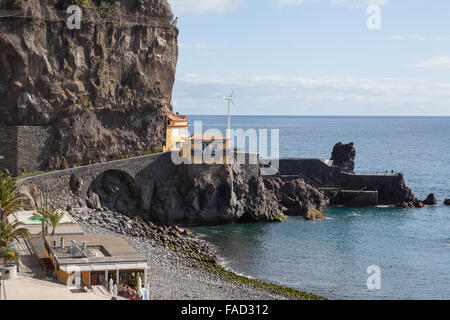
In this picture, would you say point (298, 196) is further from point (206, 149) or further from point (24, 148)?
point (24, 148)

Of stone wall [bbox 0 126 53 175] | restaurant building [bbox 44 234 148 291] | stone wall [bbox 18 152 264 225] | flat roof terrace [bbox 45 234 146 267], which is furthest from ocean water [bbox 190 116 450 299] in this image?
stone wall [bbox 0 126 53 175]

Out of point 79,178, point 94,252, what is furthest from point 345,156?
point 94,252

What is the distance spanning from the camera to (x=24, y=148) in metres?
60.2

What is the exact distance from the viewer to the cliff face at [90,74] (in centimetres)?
A: 5909

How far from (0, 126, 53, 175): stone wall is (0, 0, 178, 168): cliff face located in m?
0.68

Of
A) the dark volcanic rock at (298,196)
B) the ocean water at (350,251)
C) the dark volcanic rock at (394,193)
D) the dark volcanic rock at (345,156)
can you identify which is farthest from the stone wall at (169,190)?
the dark volcanic rock at (345,156)

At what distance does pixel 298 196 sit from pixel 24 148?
1323 inches

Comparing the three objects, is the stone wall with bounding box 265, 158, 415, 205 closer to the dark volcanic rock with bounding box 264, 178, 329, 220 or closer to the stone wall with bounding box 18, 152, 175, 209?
the dark volcanic rock with bounding box 264, 178, 329, 220

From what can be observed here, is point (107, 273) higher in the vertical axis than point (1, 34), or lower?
lower

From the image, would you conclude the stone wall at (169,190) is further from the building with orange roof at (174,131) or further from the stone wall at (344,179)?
the stone wall at (344,179)

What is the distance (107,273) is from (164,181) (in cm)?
3468
